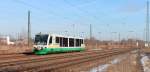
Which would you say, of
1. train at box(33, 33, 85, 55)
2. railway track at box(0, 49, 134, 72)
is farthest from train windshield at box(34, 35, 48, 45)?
railway track at box(0, 49, 134, 72)

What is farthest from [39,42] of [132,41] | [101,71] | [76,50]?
[132,41]

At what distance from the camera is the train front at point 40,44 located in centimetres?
4122

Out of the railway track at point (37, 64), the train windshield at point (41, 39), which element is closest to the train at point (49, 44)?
the train windshield at point (41, 39)

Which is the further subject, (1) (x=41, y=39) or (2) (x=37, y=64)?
(1) (x=41, y=39)

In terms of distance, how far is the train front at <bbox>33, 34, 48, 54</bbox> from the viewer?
135 ft

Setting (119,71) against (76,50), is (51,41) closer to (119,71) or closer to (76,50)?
(76,50)

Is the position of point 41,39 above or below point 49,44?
above

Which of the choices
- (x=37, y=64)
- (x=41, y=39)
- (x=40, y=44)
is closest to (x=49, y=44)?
(x=40, y=44)

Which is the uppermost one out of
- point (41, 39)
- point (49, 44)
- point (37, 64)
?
point (41, 39)

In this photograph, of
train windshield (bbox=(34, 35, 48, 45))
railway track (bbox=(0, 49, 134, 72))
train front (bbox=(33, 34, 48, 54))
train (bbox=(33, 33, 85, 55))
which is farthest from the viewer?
train windshield (bbox=(34, 35, 48, 45))

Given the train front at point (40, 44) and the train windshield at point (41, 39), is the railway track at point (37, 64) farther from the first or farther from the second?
the train windshield at point (41, 39)

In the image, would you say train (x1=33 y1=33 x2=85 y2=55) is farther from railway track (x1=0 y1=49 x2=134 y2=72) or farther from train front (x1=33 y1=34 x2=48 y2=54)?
railway track (x1=0 y1=49 x2=134 y2=72)

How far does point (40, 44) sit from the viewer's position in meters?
41.8

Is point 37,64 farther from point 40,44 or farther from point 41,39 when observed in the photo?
point 41,39
